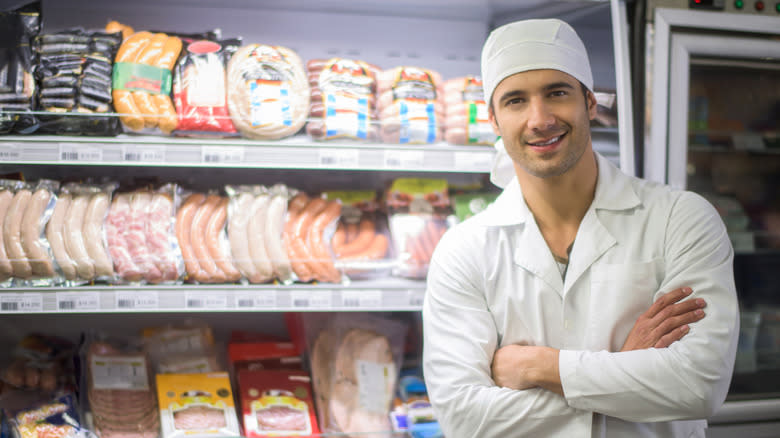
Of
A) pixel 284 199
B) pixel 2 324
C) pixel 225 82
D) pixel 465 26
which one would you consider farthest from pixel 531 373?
pixel 2 324

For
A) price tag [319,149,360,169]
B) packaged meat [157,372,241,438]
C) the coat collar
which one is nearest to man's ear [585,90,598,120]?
the coat collar

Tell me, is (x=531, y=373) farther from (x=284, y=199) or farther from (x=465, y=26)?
(x=465, y=26)

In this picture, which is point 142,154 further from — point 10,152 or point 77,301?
point 77,301

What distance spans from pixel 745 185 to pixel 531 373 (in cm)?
195

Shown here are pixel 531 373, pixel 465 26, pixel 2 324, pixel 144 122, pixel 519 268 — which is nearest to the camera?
pixel 531 373

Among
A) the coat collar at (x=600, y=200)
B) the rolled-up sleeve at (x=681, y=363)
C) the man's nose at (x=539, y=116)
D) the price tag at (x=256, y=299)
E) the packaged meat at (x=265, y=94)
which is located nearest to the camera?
the rolled-up sleeve at (x=681, y=363)

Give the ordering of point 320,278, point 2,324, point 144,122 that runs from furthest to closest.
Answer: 1. point 2,324
2. point 320,278
3. point 144,122

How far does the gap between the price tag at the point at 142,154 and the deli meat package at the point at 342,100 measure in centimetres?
49

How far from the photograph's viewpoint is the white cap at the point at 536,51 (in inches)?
57.9

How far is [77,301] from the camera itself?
1774mm

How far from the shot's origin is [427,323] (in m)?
1.59

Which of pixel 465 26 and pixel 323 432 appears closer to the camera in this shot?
pixel 323 432

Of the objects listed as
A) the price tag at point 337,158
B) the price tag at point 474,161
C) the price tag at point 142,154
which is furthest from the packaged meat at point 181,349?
the price tag at point 474,161

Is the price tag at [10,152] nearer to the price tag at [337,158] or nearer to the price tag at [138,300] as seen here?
the price tag at [138,300]
